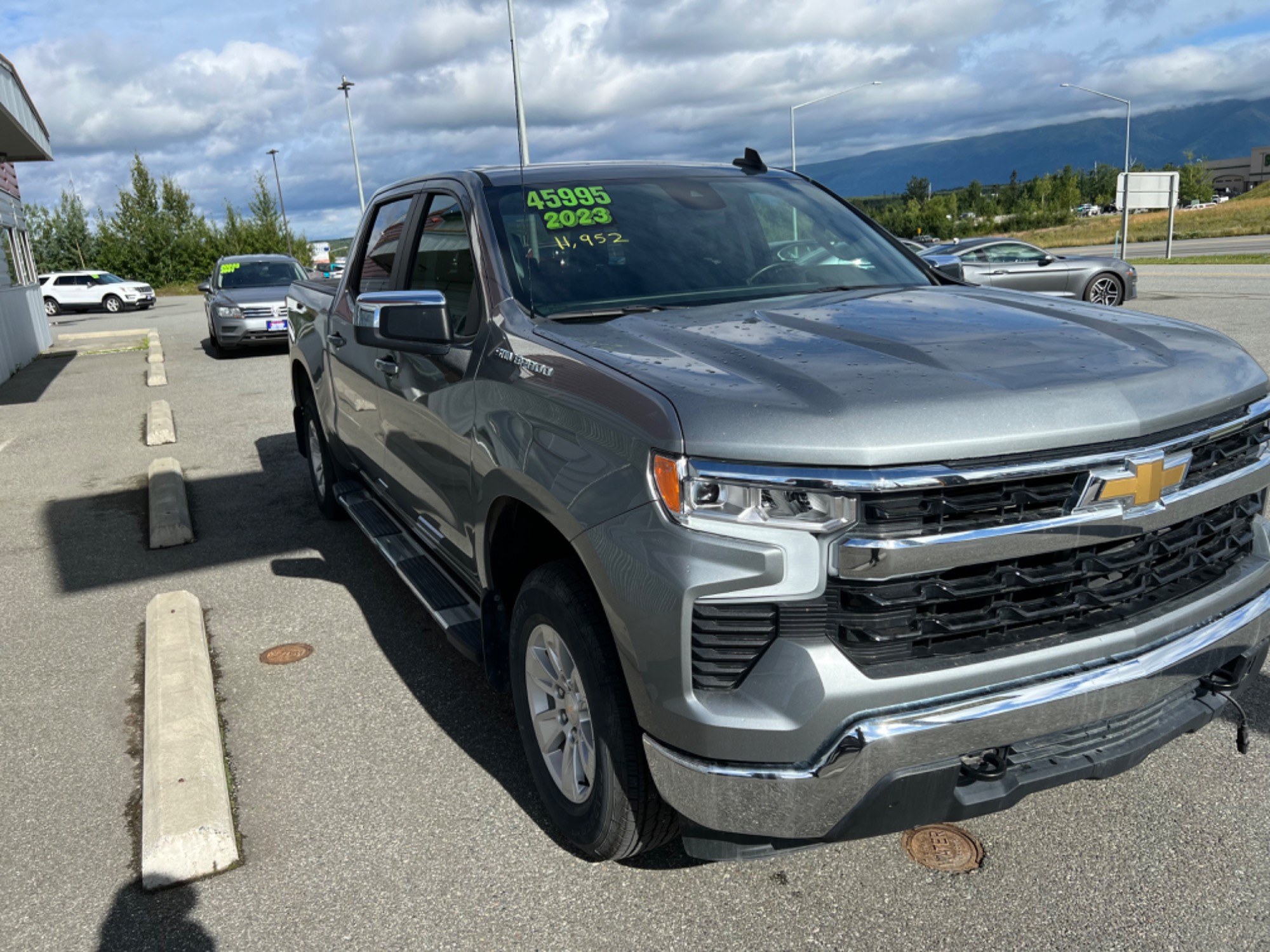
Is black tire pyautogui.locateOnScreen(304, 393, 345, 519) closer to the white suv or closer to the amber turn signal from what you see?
the amber turn signal

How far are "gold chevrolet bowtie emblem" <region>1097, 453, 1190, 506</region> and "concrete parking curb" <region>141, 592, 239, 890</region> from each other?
8.41ft

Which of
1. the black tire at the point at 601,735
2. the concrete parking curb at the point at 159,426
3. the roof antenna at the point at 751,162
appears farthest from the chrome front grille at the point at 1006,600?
the concrete parking curb at the point at 159,426

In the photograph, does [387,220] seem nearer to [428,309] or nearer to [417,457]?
[417,457]

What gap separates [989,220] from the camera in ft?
299

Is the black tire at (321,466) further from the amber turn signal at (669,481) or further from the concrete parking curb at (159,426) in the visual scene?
the amber turn signal at (669,481)

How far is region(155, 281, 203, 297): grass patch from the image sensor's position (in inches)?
2122

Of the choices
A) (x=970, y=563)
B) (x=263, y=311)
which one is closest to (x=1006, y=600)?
(x=970, y=563)

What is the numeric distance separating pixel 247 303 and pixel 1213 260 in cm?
2648

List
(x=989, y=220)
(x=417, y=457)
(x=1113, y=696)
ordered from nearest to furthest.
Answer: (x=1113, y=696), (x=417, y=457), (x=989, y=220)

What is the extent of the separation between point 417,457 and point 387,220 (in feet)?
4.81

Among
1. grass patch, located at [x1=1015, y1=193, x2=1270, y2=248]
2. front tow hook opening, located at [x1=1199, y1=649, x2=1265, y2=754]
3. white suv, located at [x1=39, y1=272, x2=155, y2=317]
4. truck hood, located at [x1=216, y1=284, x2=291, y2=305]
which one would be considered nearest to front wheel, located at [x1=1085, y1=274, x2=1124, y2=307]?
truck hood, located at [x1=216, y1=284, x2=291, y2=305]

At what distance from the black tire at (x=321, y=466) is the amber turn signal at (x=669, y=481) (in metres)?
3.99

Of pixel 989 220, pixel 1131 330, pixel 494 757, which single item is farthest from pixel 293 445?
pixel 989 220

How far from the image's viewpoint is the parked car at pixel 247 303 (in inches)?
655
